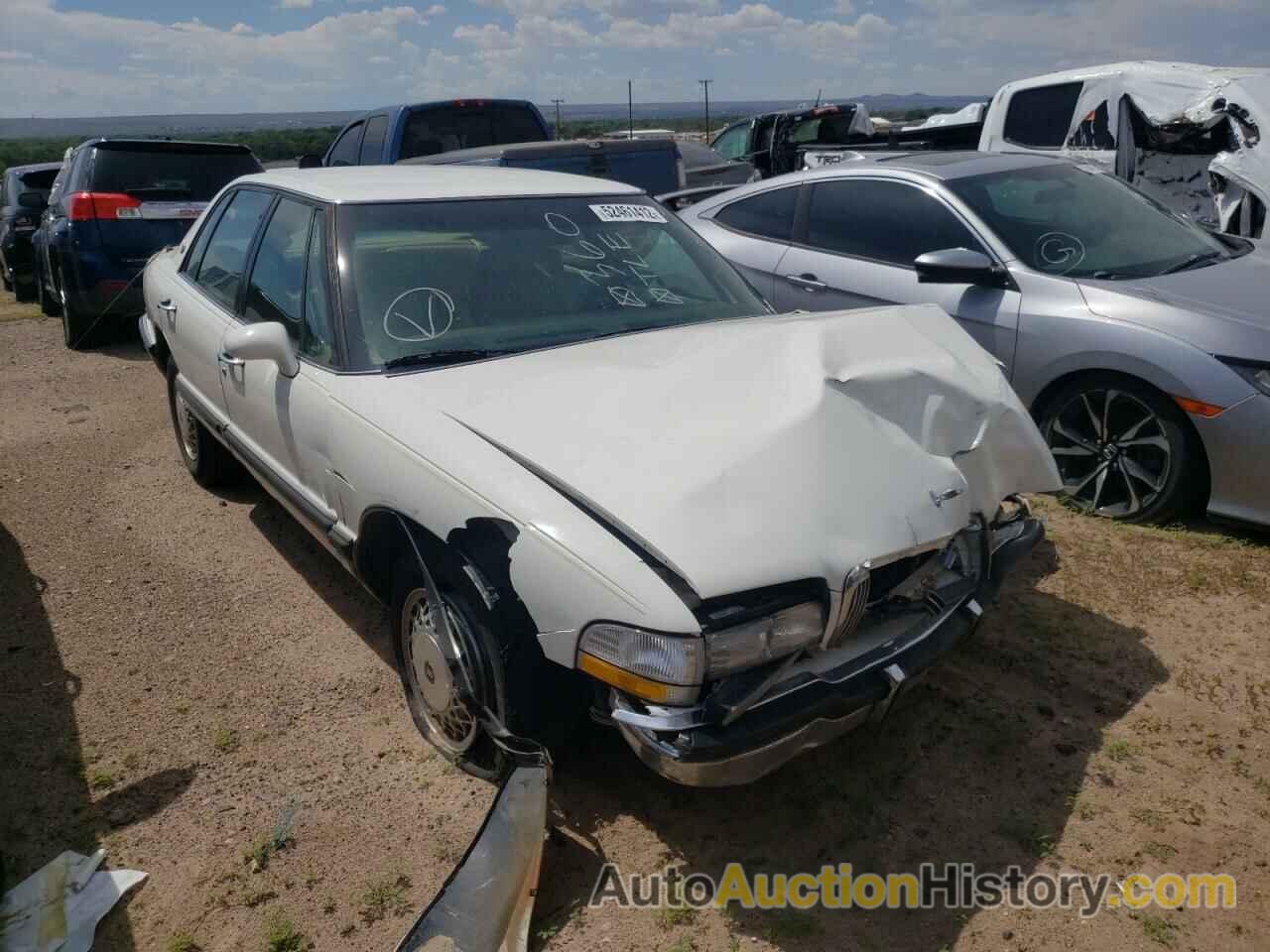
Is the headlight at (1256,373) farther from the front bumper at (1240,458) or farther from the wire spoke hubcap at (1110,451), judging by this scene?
the wire spoke hubcap at (1110,451)

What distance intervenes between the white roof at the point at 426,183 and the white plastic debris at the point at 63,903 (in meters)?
2.26

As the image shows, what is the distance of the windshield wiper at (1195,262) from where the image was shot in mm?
4734

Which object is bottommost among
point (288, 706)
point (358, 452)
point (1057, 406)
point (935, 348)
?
point (288, 706)

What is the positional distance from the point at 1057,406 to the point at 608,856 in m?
3.16

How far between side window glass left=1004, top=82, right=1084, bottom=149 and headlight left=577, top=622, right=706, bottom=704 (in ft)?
25.4

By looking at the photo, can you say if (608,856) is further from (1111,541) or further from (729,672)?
(1111,541)

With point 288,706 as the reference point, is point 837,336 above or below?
above

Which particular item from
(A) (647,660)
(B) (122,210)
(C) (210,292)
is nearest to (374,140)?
(B) (122,210)

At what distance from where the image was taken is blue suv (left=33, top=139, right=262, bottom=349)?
8062mm

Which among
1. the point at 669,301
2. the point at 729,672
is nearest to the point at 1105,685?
the point at 729,672

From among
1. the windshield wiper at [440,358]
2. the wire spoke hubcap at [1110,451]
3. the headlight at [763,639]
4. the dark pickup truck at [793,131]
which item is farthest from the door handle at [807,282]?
the dark pickup truck at [793,131]

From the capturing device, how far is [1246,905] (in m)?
2.41

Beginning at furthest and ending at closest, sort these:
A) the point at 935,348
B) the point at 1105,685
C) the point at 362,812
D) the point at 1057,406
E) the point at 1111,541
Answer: the point at 1057,406, the point at 1111,541, the point at 1105,685, the point at 935,348, the point at 362,812

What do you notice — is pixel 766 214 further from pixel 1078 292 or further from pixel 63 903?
pixel 63 903
